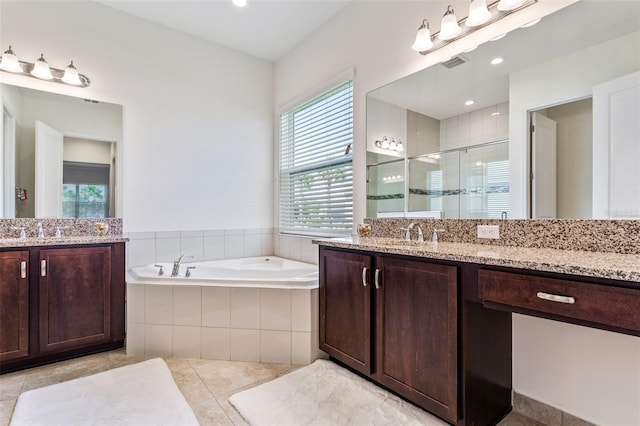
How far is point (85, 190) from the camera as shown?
2.73 m

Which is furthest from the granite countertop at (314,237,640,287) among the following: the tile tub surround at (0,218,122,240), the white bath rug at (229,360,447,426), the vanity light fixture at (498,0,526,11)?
the tile tub surround at (0,218,122,240)

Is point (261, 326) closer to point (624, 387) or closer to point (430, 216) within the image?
point (430, 216)

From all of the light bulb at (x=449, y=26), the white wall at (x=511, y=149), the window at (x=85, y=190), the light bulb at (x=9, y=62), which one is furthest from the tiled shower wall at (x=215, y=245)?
the light bulb at (x=449, y=26)

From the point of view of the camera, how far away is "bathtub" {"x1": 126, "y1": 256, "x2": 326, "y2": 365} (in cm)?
225

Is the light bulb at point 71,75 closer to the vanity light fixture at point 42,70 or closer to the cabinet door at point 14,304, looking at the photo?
the vanity light fixture at point 42,70

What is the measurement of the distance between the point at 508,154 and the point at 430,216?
60 centimetres

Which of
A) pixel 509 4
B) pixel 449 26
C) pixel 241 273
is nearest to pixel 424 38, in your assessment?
pixel 449 26

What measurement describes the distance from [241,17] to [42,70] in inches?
66.4

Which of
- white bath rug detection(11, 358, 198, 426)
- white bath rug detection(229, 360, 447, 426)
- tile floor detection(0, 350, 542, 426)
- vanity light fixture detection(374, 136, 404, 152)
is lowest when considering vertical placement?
tile floor detection(0, 350, 542, 426)

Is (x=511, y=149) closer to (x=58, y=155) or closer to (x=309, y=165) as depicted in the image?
(x=309, y=165)

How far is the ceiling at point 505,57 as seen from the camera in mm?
1479

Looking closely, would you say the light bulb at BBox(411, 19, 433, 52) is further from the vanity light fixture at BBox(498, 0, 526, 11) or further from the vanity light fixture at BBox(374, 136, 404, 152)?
the vanity light fixture at BBox(374, 136, 404, 152)

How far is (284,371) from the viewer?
2.13m

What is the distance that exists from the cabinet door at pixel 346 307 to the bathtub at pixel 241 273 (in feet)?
0.68
